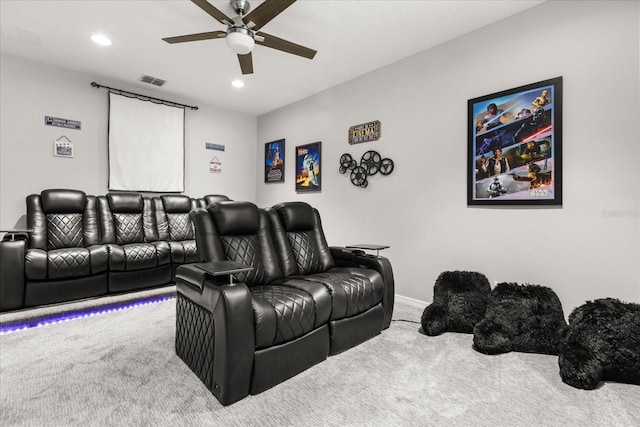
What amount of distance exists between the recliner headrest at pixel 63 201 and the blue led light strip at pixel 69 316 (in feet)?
4.49

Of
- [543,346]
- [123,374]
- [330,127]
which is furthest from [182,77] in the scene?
[543,346]

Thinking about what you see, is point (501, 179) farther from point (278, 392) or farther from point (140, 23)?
point (140, 23)

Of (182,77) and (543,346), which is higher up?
(182,77)

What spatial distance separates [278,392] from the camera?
1.72m

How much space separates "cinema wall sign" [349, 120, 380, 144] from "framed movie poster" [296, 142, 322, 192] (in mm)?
663

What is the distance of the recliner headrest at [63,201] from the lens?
3.56 meters

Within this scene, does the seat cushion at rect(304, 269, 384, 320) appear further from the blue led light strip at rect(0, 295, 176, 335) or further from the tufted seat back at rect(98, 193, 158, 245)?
the tufted seat back at rect(98, 193, 158, 245)

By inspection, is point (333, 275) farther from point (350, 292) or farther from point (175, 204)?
point (175, 204)

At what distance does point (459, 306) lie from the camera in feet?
Result: 8.46

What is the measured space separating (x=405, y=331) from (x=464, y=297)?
575 mm

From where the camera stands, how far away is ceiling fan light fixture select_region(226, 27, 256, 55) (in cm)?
240

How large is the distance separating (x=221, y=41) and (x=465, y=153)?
2777mm

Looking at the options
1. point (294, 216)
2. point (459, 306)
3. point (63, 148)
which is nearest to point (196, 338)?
point (294, 216)

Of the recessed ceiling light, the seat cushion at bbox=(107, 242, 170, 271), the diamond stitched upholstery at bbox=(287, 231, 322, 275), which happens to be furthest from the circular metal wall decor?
the recessed ceiling light
